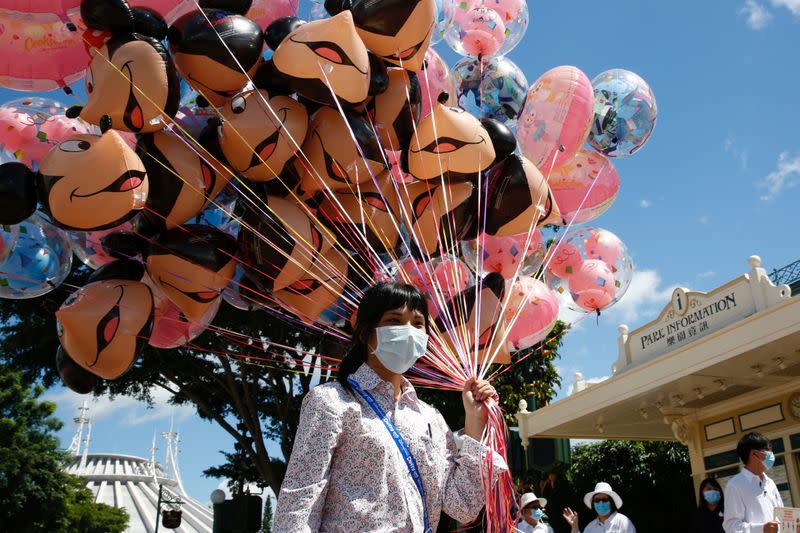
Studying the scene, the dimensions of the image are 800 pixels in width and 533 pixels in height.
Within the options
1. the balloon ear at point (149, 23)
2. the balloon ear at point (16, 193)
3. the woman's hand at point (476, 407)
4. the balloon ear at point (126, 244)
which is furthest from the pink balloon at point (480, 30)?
the woman's hand at point (476, 407)

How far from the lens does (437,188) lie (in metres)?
4.76

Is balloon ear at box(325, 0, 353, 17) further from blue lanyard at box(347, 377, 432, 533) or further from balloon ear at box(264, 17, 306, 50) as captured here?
blue lanyard at box(347, 377, 432, 533)

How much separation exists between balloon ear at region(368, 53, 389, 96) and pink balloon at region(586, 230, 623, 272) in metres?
2.61

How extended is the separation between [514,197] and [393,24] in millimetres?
1387

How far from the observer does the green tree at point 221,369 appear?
1079 centimetres

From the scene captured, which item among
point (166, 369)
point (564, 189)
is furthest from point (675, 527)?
point (564, 189)

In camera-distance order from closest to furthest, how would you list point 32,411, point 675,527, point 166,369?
point 166,369, point 675,527, point 32,411

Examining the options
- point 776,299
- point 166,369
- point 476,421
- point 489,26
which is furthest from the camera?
point 166,369

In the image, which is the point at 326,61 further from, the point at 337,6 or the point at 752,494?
the point at 752,494

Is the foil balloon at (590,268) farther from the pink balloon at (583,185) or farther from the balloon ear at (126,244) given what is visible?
the balloon ear at (126,244)

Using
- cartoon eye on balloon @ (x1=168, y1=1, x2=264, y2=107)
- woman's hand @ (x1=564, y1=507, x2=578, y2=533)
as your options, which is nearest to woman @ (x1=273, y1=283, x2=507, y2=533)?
cartoon eye on balloon @ (x1=168, y1=1, x2=264, y2=107)

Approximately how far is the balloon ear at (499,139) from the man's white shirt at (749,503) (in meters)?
2.84

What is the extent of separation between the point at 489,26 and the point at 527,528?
632cm

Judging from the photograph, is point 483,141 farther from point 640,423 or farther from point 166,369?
point 640,423
